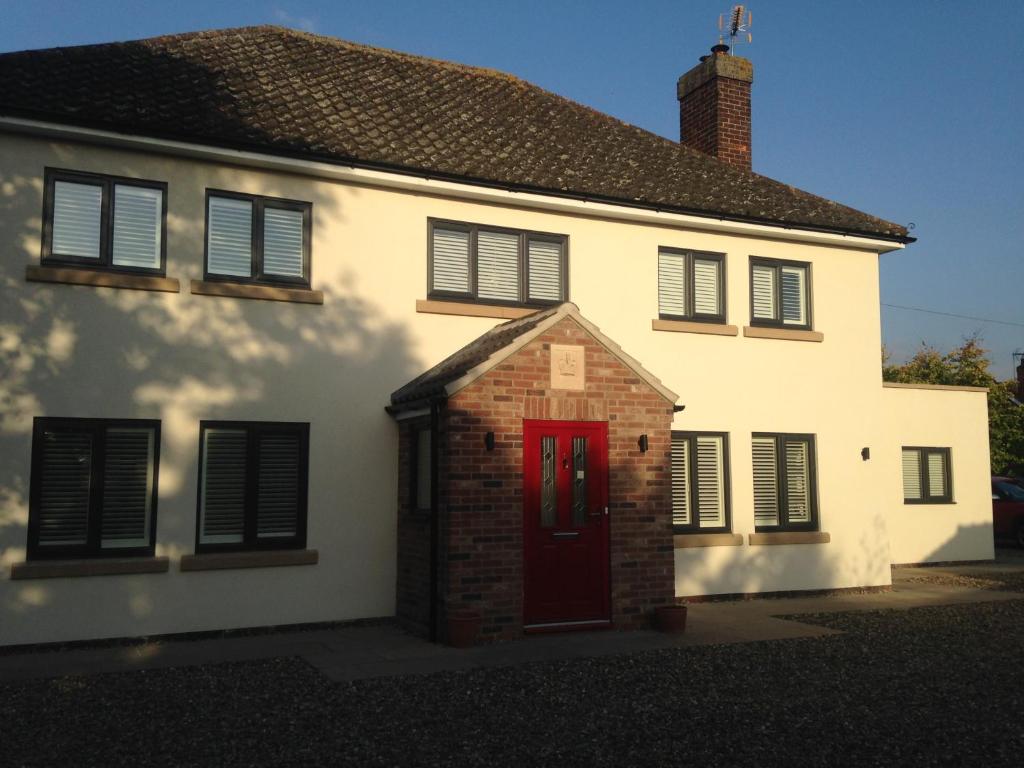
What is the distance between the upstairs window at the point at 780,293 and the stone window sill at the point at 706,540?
3.26 m

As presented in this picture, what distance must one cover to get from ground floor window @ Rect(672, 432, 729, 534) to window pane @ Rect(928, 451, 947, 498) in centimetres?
717

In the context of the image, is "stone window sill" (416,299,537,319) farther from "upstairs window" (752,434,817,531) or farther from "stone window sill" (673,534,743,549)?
"upstairs window" (752,434,817,531)

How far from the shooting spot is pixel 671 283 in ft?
44.9

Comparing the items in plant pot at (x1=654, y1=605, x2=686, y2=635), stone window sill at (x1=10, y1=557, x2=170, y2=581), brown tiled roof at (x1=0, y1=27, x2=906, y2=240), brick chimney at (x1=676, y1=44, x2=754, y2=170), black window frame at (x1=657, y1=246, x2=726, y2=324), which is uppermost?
brick chimney at (x1=676, y1=44, x2=754, y2=170)

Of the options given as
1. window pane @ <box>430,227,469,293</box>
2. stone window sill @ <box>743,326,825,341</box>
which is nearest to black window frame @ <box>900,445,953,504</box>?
stone window sill @ <box>743,326,825,341</box>

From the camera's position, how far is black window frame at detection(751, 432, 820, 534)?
1384cm

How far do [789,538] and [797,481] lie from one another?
0.92m

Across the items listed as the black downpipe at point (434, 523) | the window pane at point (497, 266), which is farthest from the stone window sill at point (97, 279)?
the window pane at point (497, 266)

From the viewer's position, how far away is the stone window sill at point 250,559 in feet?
33.6

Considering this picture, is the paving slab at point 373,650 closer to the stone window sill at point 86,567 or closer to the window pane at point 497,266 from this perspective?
the stone window sill at point 86,567

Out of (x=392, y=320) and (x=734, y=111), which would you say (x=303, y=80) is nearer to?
(x=392, y=320)

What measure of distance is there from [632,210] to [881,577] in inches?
273

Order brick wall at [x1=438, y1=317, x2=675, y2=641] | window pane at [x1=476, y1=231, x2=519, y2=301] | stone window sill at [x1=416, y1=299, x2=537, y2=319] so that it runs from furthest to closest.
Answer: window pane at [x1=476, y1=231, x2=519, y2=301], stone window sill at [x1=416, y1=299, x2=537, y2=319], brick wall at [x1=438, y1=317, x2=675, y2=641]

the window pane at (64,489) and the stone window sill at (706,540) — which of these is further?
the stone window sill at (706,540)
